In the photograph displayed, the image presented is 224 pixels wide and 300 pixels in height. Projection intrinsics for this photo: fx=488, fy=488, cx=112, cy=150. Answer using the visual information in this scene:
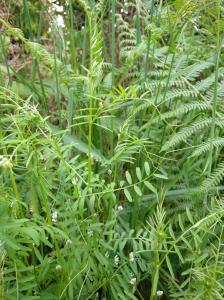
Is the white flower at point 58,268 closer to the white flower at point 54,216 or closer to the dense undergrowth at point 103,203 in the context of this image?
the dense undergrowth at point 103,203

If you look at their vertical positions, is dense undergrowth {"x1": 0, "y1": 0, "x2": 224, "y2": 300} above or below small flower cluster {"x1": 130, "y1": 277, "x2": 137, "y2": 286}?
above

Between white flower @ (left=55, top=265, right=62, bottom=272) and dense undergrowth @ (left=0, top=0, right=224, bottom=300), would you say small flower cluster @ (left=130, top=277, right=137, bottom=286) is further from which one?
white flower @ (left=55, top=265, right=62, bottom=272)

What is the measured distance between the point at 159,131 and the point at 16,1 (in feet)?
2.52

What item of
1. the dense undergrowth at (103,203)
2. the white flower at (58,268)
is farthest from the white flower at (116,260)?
the white flower at (58,268)

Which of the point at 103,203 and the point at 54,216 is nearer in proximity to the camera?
the point at 54,216

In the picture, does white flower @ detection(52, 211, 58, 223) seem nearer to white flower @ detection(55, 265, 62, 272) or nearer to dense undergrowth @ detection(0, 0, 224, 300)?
dense undergrowth @ detection(0, 0, 224, 300)

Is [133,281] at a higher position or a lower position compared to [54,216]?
lower

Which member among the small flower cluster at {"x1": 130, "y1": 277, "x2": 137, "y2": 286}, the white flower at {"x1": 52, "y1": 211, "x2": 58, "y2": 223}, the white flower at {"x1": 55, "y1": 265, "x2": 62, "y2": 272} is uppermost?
the white flower at {"x1": 52, "y1": 211, "x2": 58, "y2": 223}

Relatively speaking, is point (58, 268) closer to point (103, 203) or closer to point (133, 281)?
point (133, 281)

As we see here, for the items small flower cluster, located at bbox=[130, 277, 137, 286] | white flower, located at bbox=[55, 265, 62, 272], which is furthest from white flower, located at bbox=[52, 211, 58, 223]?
small flower cluster, located at bbox=[130, 277, 137, 286]

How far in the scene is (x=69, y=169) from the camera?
3.68 ft

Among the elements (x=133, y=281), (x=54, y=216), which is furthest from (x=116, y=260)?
(x=54, y=216)

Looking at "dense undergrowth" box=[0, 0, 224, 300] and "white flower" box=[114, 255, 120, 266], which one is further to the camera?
"white flower" box=[114, 255, 120, 266]

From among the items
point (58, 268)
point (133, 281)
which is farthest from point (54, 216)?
point (133, 281)
